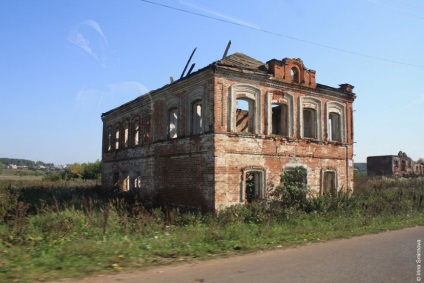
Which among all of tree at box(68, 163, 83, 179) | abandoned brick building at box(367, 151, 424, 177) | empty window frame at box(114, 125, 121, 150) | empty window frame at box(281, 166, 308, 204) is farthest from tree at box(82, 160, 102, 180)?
abandoned brick building at box(367, 151, 424, 177)

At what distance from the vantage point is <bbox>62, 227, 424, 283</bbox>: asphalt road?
18.9 ft

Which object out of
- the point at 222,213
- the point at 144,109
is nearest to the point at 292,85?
the point at 222,213

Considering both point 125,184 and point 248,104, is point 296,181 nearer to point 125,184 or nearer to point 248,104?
point 248,104

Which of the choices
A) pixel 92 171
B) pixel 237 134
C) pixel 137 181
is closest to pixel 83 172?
pixel 92 171

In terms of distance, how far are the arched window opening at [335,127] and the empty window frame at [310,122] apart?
57.7 inches

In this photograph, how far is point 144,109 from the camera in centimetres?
1967

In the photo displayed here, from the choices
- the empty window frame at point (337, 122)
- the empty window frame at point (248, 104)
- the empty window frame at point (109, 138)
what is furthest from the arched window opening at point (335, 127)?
the empty window frame at point (109, 138)

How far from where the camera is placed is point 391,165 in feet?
172

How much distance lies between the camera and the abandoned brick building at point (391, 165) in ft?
173

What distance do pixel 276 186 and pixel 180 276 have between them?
32.7 feet

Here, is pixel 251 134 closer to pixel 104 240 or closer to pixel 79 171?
pixel 104 240

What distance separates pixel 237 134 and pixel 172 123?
4630 mm

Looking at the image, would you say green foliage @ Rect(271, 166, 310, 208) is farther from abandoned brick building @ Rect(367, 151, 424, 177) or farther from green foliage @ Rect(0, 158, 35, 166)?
green foliage @ Rect(0, 158, 35, 166)

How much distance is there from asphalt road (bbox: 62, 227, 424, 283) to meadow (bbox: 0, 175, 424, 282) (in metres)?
0.50
